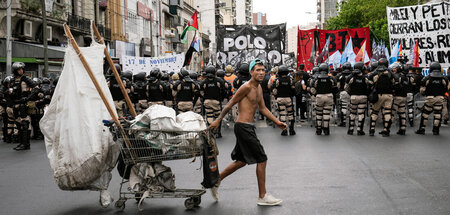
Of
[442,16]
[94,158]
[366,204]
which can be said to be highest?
[442,16]

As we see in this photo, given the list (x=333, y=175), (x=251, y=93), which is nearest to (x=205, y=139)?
(x=251, y=93)

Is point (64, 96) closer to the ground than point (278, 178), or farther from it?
farther from it

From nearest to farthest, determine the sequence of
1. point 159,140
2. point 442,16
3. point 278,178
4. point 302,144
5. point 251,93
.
Answer: point 159,140 < point 251,93 < point 278,178 < point 302,144 < point 442,16

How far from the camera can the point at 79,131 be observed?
6.44 metres

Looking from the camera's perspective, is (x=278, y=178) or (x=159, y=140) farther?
(x=278, y=178)

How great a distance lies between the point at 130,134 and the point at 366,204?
113 inches

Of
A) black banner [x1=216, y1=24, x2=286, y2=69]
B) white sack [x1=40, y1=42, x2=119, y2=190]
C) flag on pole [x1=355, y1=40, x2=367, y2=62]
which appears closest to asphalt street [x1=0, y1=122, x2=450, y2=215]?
white sack [x1=40, y1=42, x2=119, y2=190]

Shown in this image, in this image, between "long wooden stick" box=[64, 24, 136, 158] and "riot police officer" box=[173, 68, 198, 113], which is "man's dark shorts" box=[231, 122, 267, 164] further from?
"riot police officer" box=[173, 68, 198, 113]

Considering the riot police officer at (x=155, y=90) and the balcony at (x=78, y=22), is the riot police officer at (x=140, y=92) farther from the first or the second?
the balcony at (x=78, y=22)

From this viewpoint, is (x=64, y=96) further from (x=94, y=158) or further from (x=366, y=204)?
(x=366, y=204)

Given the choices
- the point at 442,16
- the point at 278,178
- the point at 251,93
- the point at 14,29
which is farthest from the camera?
the point at 14,29

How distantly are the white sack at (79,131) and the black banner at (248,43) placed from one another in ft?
66.5

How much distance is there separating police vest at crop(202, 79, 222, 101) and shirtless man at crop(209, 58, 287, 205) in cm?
818

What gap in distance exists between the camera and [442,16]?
19047 mm
